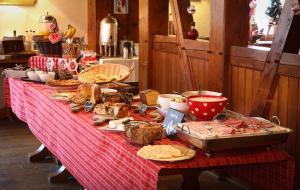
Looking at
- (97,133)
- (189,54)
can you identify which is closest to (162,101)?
(97,133)

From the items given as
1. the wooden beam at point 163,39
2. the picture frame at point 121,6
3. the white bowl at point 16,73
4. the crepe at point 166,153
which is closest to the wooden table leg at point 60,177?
the white bowl at point 16,73

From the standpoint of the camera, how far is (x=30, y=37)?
7.02 m

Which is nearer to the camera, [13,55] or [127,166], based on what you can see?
[127,166]

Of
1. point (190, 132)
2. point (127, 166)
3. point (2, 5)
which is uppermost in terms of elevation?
point (2, 5)

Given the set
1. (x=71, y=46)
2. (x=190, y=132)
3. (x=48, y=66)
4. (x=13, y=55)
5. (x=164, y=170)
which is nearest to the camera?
(x=164, y=170)

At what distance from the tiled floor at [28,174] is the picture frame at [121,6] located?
92.3 inches

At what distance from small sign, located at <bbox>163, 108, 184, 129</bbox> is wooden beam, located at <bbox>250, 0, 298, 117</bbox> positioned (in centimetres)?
109

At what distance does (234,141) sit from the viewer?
7.39 ft

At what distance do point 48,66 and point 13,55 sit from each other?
79.8 inches

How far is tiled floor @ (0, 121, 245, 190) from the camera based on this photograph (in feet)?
13.5

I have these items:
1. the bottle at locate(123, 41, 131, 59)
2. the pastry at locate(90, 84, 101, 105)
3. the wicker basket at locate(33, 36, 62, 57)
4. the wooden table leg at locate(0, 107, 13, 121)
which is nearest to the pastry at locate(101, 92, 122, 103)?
the pastry at locate(90, 84, 101, 105)

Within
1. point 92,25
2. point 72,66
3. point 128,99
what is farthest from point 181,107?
point 92,25

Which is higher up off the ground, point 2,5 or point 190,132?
point 2,5

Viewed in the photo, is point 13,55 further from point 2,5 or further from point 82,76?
point 82,76
